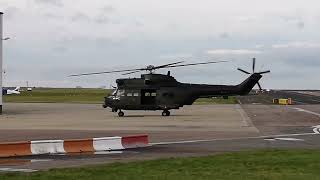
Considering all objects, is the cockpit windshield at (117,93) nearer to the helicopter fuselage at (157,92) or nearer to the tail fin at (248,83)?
the helicopter fuselage at (157,92)

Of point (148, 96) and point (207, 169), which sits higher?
point (148, 96)

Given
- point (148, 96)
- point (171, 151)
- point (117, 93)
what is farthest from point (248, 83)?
point (171, 151)

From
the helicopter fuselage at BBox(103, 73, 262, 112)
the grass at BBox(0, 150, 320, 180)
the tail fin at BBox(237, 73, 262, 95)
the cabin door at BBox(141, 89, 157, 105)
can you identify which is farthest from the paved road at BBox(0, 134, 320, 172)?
the tail fin at BBox(237, 73, 262, 95)

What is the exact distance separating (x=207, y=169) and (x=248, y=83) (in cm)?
3595

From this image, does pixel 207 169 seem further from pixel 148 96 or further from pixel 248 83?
pixel 248 83

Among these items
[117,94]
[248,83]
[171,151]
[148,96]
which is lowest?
[171,151]

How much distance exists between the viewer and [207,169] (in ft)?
43.0

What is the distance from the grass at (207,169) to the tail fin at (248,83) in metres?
32.0

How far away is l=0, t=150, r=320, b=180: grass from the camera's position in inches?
462

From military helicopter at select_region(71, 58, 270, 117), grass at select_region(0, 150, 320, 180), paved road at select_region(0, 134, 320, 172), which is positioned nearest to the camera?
grass at select_region(0, 150, 320, 180)

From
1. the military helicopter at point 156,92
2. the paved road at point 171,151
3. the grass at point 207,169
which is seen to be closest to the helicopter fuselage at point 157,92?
the military helicopter at point 156,92

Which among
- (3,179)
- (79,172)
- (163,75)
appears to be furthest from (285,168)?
(163,75)

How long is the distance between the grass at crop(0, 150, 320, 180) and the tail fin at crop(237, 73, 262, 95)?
32.0m

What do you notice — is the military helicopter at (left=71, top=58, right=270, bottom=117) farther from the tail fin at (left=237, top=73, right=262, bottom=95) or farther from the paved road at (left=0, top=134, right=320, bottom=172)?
the paved road at (left=0, top=134, right=320, bottom=172)
